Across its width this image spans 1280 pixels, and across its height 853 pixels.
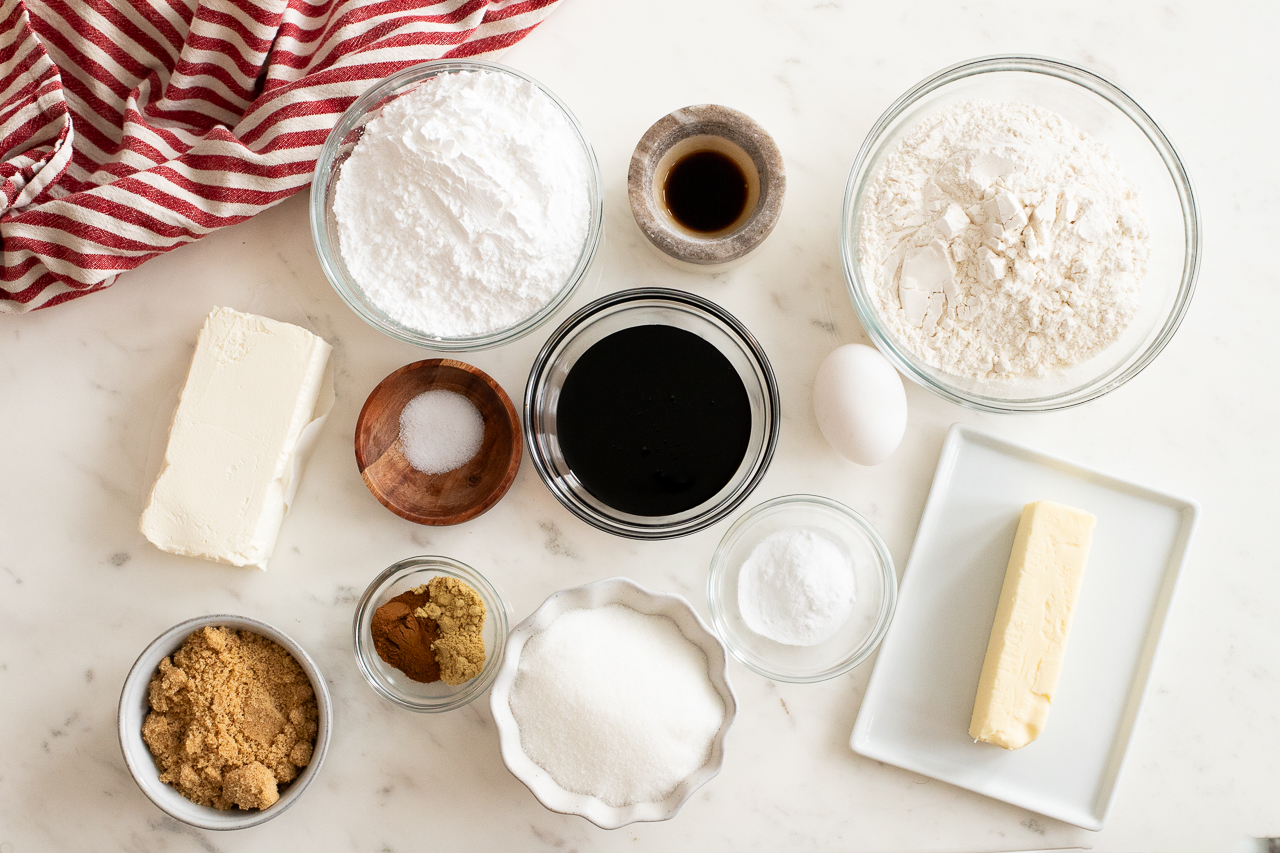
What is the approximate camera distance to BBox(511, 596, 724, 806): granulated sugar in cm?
102

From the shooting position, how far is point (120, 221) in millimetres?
1124

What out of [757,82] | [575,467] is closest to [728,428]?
[575,467]

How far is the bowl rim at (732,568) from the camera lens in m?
1.15

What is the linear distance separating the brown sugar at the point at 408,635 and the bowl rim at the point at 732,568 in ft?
1.46

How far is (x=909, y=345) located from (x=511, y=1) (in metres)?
0.87

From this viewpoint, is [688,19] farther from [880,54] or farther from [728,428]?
[728,428]

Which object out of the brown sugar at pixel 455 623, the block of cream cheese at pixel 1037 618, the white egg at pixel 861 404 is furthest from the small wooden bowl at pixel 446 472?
A: the block of cream cheese at pixel 1037 618

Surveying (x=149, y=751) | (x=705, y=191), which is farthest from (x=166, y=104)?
(x=149, y=751)

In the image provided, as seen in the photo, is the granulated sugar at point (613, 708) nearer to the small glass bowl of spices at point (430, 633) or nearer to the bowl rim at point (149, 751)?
the small glass bowl of spices at point (430, 633)

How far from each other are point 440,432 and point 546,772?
545 mm

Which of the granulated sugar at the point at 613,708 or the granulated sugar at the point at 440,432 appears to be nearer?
the granulated sugar at the point at 613,708

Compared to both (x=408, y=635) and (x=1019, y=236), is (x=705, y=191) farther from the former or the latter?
(x=408, y=635)

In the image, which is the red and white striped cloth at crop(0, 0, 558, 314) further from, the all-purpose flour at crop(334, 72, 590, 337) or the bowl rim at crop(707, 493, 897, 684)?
the bowl rim at crop(707, 493, 897, 684)

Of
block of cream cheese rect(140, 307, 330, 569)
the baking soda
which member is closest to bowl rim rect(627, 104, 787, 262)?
the baking soda
